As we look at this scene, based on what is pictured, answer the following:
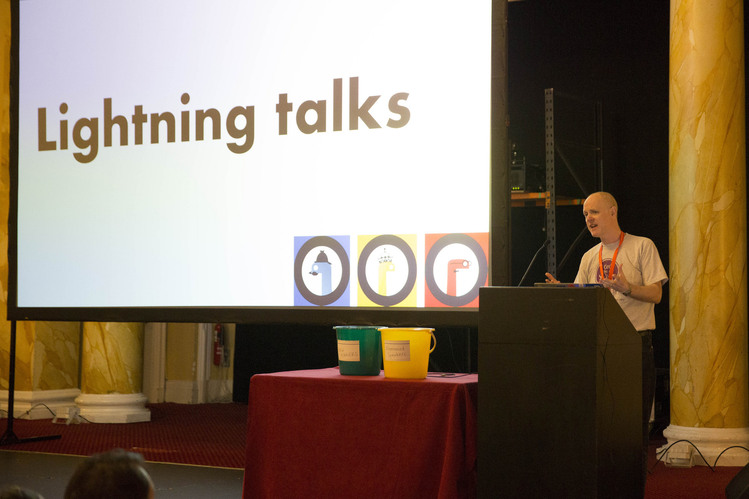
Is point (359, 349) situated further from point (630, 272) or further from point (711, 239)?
point (711, 239)

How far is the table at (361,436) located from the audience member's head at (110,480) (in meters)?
1.48

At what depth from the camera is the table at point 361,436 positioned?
2.61 m

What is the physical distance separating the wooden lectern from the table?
120 millimetres

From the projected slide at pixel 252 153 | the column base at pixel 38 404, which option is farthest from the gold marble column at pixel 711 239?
the column base at pixel 38 404

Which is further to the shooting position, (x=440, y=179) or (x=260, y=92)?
(x=260, y=92)

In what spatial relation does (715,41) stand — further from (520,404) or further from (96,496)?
(96,496)

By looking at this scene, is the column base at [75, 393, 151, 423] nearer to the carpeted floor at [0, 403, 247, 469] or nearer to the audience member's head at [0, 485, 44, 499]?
the carpeted floor at [0, 403, 247, 469]

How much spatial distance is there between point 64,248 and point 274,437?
2.03 meters

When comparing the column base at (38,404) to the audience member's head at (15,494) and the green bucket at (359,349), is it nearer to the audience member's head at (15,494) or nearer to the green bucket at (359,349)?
the green bucket at (359,349)

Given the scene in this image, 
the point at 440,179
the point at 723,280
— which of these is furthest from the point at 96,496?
the point at 723,280

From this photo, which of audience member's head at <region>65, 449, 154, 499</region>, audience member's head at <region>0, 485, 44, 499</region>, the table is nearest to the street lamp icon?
the table

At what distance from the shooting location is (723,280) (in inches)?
181

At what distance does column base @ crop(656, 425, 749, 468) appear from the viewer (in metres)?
4.49

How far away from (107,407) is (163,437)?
84cm
